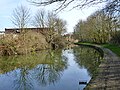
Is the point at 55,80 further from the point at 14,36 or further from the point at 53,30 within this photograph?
the point at 53,30

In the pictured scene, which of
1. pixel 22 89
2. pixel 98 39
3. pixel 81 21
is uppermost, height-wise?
pixel 81 21

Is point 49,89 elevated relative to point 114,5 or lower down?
lower down

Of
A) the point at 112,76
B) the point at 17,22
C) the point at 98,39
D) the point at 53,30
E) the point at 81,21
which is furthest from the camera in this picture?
the point at 81,21

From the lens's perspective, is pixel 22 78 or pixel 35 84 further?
pixel 22 78

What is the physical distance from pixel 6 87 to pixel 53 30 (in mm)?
41249

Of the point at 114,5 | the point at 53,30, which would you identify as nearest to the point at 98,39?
the point at 53,30

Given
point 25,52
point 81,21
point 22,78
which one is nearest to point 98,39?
point 81,21

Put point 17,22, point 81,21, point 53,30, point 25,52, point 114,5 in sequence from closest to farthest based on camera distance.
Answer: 1. point 114,5
2. point 25,52
3. point 17,22
4. point 53,30
5. point 81,21

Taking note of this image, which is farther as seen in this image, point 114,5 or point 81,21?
point 81,21

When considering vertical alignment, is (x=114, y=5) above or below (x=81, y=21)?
below

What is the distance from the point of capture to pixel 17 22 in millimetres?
43938

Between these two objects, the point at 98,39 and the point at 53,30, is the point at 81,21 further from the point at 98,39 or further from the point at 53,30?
the point at 53,30

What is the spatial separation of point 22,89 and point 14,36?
24.0 meters

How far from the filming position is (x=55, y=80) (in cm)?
1600
